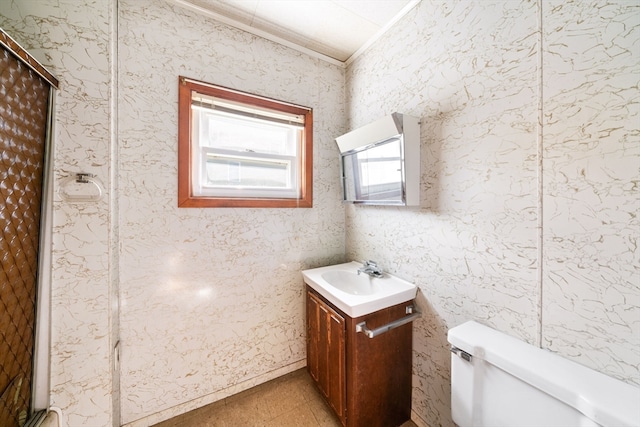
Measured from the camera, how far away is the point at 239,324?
1.58m

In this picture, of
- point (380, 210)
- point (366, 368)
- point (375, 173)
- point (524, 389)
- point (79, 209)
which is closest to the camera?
point (524, 389)

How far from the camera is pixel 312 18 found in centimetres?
149

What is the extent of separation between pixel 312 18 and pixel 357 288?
6.32 feet

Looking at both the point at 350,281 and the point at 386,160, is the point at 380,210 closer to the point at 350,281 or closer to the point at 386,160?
the point at 386,160

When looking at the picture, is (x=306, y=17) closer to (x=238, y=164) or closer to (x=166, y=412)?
(x=238, y=164)

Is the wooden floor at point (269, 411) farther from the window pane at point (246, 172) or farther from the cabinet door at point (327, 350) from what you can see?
the window pane at point (246, 172)

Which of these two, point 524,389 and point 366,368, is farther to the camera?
point 366,368

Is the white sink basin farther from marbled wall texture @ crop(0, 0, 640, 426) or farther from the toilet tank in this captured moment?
the toilet tank

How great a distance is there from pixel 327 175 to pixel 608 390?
5.61ft

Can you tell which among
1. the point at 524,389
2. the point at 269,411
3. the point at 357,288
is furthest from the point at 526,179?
the point at 269,411

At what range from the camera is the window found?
143 cm

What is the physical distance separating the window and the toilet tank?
4.37 feet

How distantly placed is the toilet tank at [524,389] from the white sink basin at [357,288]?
1.09ft

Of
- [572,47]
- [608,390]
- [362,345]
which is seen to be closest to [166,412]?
[362,345]
